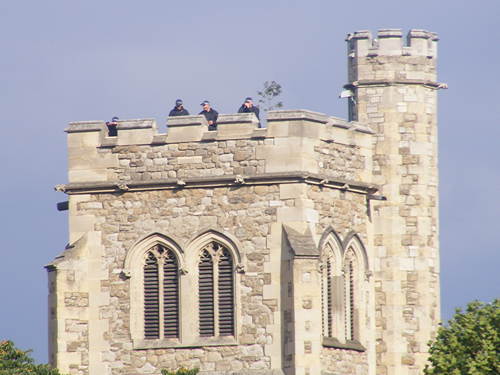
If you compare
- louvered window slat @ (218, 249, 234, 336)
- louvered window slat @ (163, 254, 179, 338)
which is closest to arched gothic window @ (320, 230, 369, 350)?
louvered window slat @ (218, 249, 234, 336)

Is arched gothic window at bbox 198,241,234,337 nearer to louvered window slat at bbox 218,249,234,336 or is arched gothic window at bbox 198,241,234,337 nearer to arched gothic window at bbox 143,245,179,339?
louvered window slat at bbox 218,249,234,336

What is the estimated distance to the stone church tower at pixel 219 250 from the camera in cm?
6750

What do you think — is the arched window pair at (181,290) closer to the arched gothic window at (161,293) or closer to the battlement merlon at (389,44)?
the arched gothic window at (161,293)

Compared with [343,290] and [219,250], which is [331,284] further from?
[219,250]

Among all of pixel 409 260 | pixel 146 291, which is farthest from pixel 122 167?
pixel 409 260

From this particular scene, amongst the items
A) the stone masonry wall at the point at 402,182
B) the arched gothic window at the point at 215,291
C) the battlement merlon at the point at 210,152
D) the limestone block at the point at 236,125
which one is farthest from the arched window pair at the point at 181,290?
the stone masonry wall at the point at 402,182

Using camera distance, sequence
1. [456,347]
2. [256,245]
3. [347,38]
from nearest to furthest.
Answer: [456,347]
[256,245]
[347,38]

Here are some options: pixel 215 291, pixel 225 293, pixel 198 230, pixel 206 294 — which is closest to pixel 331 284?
pixel 225 293

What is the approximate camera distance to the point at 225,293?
2682 inches

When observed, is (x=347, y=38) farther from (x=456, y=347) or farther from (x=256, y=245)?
(x=456, y=347)

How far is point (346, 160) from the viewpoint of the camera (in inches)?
2744

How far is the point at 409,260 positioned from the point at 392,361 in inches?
97.3

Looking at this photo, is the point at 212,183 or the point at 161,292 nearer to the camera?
the point at 212,183

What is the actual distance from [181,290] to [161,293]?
50cm
